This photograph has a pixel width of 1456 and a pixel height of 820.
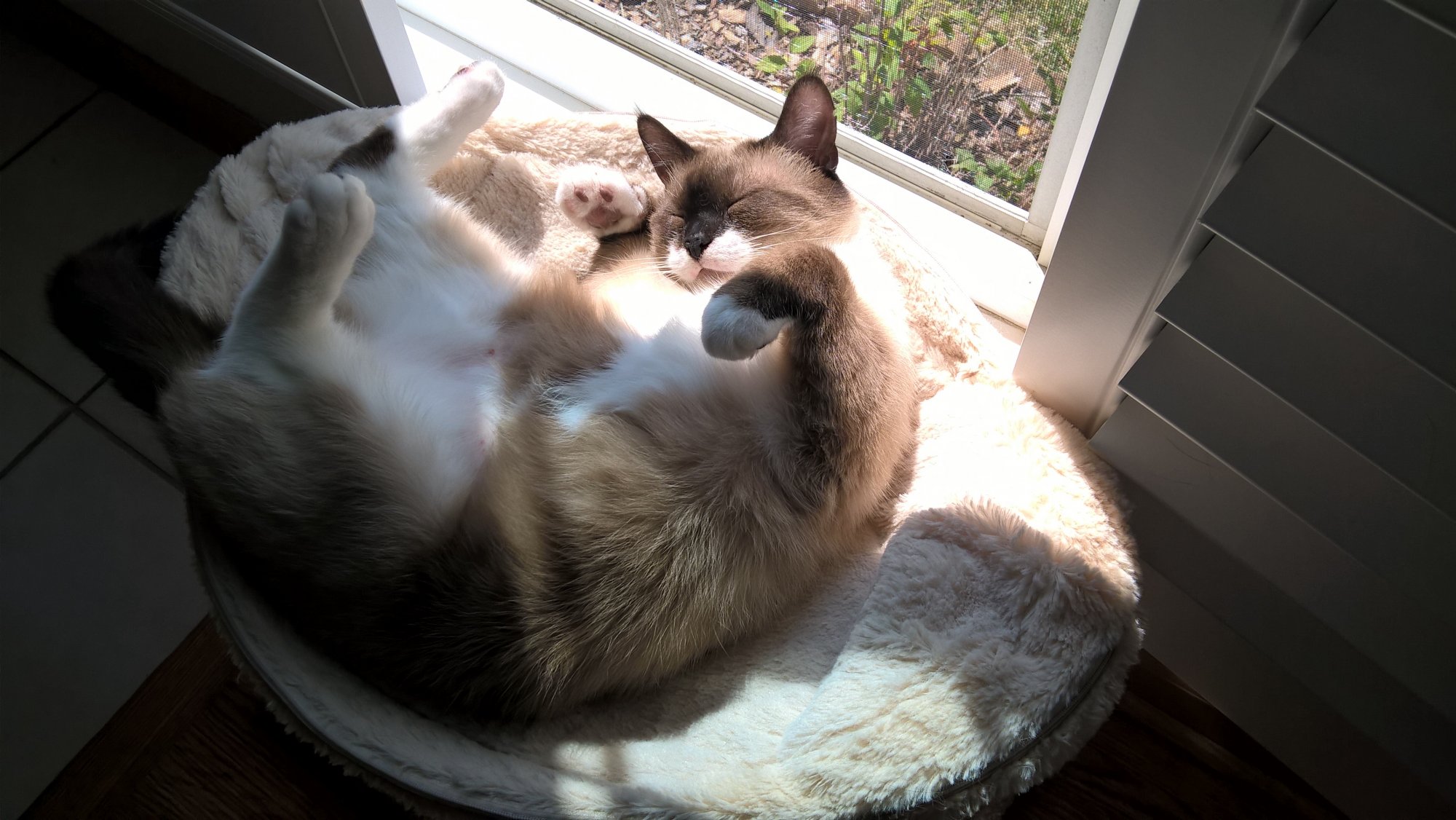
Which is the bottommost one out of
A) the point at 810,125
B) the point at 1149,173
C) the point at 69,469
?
the point at 69,469

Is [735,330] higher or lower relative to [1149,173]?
lower

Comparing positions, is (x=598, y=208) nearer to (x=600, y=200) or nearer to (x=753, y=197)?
(x=600, y=200)

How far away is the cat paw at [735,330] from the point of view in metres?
0.99

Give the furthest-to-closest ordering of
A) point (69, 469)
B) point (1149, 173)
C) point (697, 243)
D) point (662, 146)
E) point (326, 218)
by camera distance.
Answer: point (69, 469)
point (662, 146)
point (697, 243)
point (326, 218)
point (1149, 173)

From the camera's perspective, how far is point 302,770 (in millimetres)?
1353

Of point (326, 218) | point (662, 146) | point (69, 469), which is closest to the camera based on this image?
point (326, 218)

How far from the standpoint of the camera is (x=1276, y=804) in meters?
1.26

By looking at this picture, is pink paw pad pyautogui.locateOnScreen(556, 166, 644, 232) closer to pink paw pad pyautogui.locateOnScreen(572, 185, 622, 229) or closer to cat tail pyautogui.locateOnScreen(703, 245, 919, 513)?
pink paw pad pyautogui.locateOnScreen(572, 185, 622, 229)

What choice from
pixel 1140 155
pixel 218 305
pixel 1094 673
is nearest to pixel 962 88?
pixel 1140 155

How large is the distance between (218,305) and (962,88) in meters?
1.12

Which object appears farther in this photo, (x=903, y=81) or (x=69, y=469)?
(x=69, y=469)

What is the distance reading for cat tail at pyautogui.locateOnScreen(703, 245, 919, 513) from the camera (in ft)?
3.46

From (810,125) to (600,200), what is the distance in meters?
0.34

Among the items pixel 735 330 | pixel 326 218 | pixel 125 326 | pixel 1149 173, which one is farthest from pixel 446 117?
pixel 1149 173
